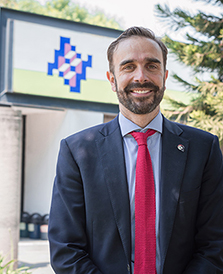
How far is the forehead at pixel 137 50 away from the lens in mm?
2207

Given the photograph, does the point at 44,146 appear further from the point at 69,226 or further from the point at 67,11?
the point at 67,11

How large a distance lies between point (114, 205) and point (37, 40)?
8397mm

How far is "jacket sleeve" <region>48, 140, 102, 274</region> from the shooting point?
2029 millimetres

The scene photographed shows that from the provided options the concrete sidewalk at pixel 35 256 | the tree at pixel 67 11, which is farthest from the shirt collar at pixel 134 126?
the tree at pixel 67 11

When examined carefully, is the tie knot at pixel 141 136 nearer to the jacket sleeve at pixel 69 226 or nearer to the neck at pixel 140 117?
the neck at pixel 140 117

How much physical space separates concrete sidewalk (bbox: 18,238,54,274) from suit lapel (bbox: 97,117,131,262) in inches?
249

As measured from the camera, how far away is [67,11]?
44.0m

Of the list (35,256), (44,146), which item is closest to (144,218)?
(35,256)

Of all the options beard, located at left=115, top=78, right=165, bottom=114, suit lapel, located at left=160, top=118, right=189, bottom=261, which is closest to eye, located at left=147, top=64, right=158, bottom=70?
beard, located at left=115, top=78, right=165, bottom=114

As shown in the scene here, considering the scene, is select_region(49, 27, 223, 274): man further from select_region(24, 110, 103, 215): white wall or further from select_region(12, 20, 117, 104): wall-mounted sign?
select_region(24, 110, 103, 215): white wall

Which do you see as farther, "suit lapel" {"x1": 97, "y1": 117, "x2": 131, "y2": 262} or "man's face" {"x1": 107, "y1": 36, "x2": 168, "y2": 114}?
"man's face" {"x1": 107, "y1": 36, "x2": 168, "y2": 114}

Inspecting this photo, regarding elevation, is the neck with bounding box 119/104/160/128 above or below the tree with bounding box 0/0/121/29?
below

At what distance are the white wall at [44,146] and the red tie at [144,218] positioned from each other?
8995 millimetres

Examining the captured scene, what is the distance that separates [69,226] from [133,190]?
0.39 m
